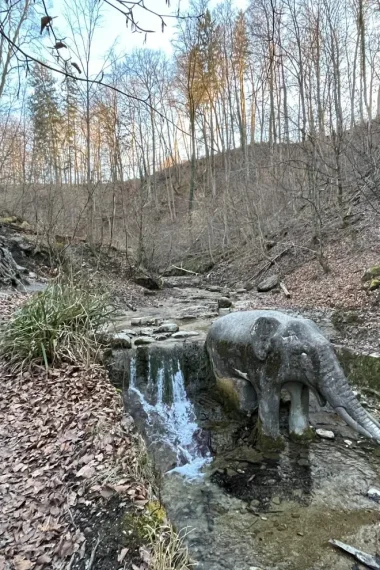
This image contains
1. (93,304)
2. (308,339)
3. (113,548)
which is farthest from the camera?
(93,304)

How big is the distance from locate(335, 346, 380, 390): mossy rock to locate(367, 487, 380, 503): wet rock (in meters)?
2.30

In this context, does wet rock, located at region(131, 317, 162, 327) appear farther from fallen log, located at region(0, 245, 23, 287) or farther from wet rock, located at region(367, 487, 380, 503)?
wet rock, located at region(367, 487, 380, 503)

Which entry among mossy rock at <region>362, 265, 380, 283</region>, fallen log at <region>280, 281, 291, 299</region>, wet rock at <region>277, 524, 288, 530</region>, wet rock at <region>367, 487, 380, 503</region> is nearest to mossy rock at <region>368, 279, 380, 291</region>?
mossy rock at <region>362, 265, 380, 283</region>

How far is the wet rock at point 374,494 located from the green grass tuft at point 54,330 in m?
3.41

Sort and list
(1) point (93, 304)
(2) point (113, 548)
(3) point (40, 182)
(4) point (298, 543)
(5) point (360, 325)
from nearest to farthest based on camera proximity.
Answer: (2) point (113, 548) < (4) point (298, 543) < (1) point (93, 304) < (5) point (360, 325) < (3) point (40, 182)

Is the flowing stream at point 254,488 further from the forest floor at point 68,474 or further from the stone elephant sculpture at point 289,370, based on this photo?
the forest floor at point 68,474

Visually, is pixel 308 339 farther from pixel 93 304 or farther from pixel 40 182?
pixel 40 182

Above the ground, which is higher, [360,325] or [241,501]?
[360,325]

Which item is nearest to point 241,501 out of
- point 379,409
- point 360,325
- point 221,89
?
point 379,409

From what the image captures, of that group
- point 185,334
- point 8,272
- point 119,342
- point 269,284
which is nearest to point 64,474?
point 119,342

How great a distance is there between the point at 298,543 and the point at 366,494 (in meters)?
0.97

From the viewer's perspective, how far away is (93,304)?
5.75 m

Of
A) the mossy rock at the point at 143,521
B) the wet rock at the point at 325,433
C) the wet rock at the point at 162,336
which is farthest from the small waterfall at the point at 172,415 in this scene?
the mossy rock at the point at 143,521

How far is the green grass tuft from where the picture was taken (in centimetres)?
477
